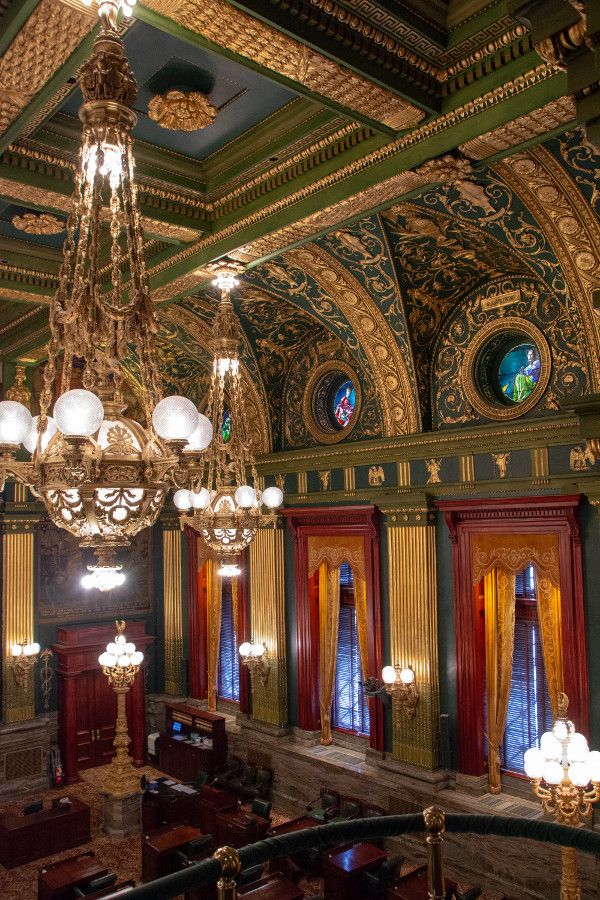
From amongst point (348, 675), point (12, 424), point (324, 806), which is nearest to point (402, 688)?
point (348, 675)

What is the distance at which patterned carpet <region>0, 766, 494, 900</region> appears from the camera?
8.77m

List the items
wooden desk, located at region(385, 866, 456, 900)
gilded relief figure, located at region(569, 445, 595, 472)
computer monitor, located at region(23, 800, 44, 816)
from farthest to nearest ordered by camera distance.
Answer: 1. computer monitor, located at region(23, 800, 44, 816)
2. gilded relief figure, located at region(569, 445, 595, 472)
3. wooden desk, located at region(385, 866, 456, 900)

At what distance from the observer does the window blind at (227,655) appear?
13.1 m

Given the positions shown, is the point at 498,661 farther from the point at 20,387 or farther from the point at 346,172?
the point at 20,387

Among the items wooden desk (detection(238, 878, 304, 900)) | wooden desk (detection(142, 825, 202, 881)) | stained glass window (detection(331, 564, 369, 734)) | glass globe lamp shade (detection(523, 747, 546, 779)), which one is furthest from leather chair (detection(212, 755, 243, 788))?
glass globe lamp shade (detection(523, 747, 546, 779))

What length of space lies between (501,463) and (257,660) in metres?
5.22

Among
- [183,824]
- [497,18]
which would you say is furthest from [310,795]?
[497,18]

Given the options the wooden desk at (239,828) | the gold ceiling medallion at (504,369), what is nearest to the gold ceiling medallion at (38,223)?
the gold ceiling medallion at (504,369)

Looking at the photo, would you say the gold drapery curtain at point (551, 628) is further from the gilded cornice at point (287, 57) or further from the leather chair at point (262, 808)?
the gilded cornice at point (287, 57)

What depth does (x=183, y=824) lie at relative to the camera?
9539mm

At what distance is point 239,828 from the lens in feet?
29.4

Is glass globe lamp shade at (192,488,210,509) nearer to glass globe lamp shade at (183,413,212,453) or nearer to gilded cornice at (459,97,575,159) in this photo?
glass globe lamp shade at (183,413,212,453)

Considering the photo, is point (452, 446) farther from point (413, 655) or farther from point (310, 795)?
point (310, 795)

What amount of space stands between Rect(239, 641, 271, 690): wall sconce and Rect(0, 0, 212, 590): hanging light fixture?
8137 mm
